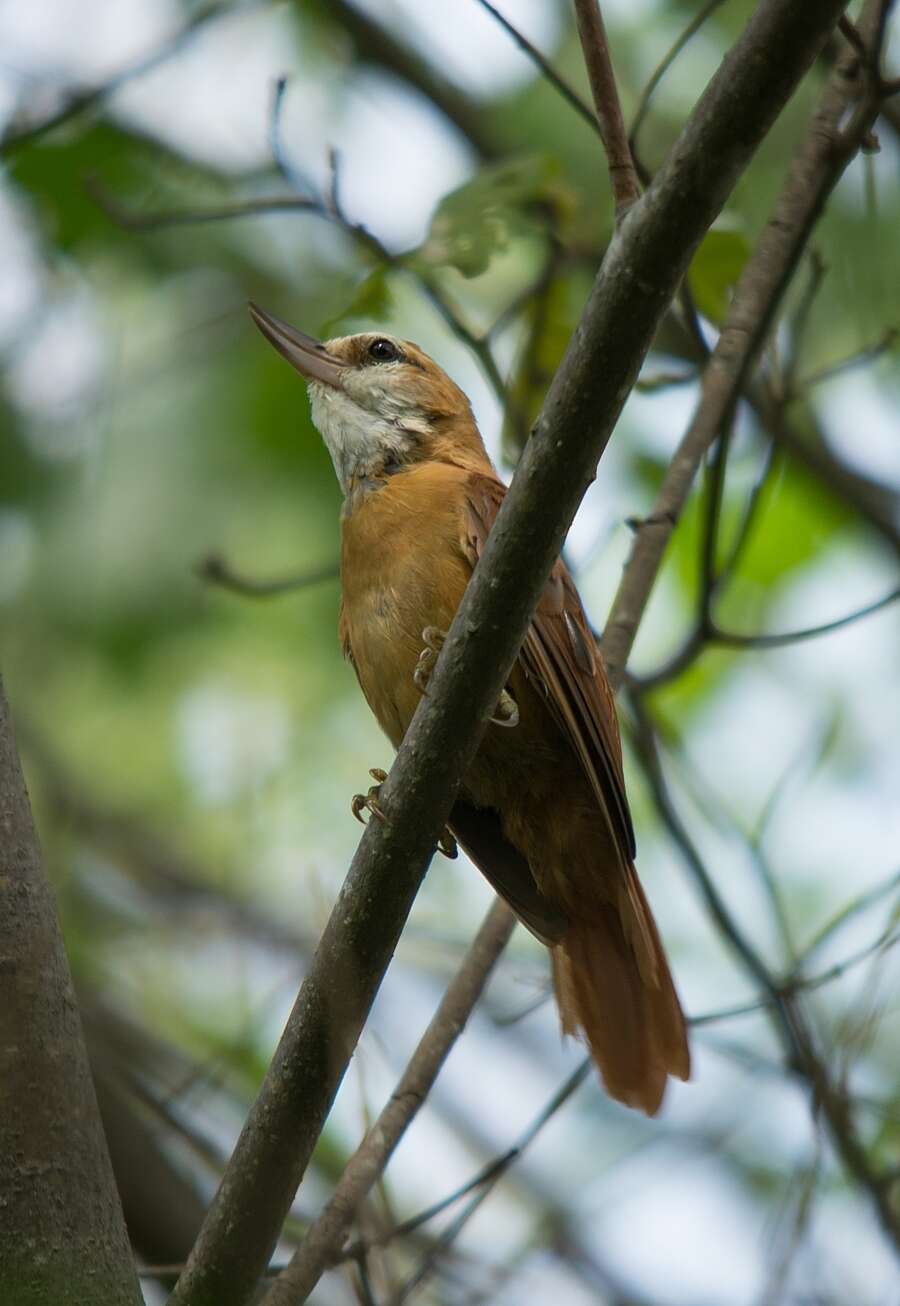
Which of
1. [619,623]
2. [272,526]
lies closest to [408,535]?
[619,623]

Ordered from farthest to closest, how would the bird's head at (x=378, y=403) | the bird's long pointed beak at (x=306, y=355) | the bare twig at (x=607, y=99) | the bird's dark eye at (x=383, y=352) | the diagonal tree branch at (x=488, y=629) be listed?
the bird's dark eye at (x=383, y=352), the bird's long pointed beak at (x=306, y=355), the bird's head at (x=378, y=403), the bare twig at (x=607, y=99), the diagonal tree branch at (x=488, y=629)

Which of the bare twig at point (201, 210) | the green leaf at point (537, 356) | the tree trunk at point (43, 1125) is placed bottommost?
the tree trunk at point (43, 1125)

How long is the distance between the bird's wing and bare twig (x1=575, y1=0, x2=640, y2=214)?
1083 millimetres

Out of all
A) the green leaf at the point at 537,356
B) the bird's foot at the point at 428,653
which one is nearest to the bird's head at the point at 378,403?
the green leaf at the point at 537,356

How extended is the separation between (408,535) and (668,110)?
2783 mm

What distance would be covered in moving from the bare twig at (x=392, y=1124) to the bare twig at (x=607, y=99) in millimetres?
1739

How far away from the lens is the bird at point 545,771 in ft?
13.6

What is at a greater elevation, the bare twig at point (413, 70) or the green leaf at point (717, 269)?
the bare twig at point (413, 70)

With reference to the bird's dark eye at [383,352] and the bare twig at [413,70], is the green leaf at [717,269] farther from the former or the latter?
the bare twig at [413,70]

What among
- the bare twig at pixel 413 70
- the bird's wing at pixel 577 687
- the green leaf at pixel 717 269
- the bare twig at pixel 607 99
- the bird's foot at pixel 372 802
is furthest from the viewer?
the bare twig at pixel 413 70

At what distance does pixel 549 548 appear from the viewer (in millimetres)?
2803

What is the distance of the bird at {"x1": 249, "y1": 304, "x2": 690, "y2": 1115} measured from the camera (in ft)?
13.6

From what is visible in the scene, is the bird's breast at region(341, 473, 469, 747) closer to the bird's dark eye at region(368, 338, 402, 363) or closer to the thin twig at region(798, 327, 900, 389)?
the bird's dark eye at region(368, 338, 402, 363)

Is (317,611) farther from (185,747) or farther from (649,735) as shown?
(649,735)
